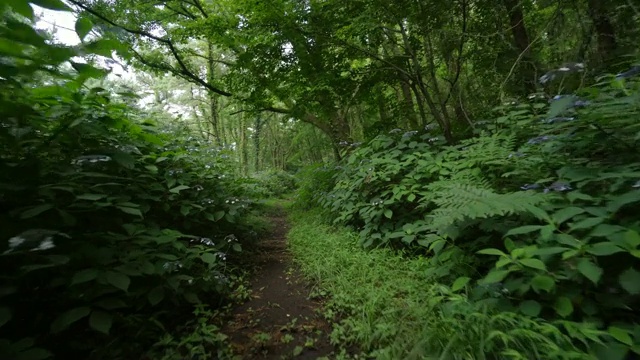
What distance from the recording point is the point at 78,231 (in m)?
1.85

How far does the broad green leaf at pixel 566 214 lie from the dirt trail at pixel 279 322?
67.2 inches

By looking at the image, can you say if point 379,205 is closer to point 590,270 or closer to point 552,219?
point 552,219

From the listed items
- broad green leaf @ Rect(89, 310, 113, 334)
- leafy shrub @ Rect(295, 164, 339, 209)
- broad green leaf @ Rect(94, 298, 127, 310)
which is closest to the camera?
broad green leaf @ Rect(89, 310, 113, 334)

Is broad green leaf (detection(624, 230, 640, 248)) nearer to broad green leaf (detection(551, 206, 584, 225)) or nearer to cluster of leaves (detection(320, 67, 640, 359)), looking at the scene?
cluster of leaves (detection(320, 67, 640, 359))

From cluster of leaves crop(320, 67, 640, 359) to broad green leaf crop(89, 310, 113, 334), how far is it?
2143 millimetres

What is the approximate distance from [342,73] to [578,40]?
3.62 meters

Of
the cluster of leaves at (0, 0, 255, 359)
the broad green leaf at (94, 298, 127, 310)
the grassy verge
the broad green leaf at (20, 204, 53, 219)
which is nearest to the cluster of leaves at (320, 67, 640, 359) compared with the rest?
the grassy verge

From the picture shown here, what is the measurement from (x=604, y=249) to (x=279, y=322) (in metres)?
2.22

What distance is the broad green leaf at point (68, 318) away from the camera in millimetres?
1443

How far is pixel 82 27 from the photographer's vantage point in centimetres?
130

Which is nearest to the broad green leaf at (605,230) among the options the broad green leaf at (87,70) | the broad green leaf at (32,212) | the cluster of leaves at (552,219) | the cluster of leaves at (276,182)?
the cluster of leaves at (552,219)

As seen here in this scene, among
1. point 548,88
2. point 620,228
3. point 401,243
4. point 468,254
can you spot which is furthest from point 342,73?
point 620,228

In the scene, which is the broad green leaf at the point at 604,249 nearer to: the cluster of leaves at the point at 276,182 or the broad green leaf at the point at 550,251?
the broad green leaf at the point at 550,251

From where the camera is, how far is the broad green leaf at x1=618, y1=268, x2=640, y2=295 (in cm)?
131
